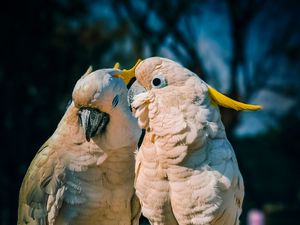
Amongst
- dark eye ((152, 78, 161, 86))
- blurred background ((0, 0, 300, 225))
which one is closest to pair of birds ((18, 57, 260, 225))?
dark eye ((152, 78, 161, 86))

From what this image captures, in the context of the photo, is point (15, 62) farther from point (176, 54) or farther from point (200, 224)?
point (200, 224)

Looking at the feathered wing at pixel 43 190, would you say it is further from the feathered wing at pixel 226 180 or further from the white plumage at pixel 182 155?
the feathered wing at pixel 226 180

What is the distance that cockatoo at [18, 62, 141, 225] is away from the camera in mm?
2414

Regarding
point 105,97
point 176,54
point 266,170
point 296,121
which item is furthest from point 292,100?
point 105,97

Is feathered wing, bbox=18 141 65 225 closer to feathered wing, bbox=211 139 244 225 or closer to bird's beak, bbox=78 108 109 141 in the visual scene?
bird's beak, bbox=78 108 109 141

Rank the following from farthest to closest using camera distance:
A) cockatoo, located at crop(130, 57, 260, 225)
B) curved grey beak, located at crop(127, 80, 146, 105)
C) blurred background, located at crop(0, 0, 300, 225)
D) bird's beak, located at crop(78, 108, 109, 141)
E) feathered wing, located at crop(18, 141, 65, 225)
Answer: blurred background, located at crop(0, 0, 300, 225) → feathered wing, located at crop(18, 141, 65, 225) → bird's beak, located at crop(78, 108, 109, 141) → curved grey beak, located at crop(127, 80, 146, 105) → cockatoo, located at crop(130, 57, 260, 225)

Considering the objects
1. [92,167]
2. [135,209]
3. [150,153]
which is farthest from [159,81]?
[135,209]

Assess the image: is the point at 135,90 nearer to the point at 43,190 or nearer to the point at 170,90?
the point at 170,90

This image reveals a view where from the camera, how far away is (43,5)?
9656 millimetres

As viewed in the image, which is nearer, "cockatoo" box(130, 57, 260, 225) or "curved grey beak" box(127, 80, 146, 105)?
"cockatoo" box(130, 57, 260, 225)

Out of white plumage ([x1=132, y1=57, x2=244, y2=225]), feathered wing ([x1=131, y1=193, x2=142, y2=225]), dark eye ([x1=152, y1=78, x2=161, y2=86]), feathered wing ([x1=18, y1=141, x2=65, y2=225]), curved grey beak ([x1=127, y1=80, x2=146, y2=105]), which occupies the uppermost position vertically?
dark eye ([x1=152, y1=78, x2=161, y2=86])

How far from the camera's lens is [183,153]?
6.59 feet

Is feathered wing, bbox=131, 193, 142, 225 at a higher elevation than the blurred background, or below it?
higher

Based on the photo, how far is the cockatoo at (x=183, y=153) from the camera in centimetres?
201
